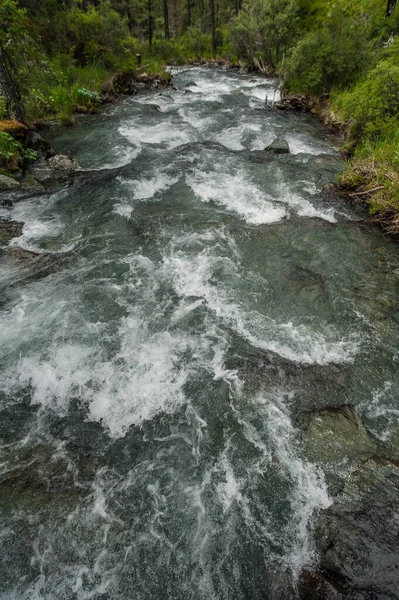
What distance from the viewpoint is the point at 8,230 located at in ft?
25.4

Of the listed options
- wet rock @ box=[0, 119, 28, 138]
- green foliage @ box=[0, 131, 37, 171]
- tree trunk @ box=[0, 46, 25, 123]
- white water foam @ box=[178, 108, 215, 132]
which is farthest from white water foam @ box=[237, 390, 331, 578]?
white water foam @ box=[178, 108, 215, 132]

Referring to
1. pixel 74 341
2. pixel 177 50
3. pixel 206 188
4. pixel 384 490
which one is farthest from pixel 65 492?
pixel 177 50

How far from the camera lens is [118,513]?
142 inches

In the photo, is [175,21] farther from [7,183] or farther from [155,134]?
[7,183]

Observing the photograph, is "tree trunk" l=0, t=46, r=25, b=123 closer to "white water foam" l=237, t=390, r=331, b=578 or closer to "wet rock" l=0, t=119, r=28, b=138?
"wet rock" l=0, t=119, r=28, b=138

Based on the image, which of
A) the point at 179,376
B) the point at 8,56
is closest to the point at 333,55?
the point at 8,56

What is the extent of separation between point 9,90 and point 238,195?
8868 mm

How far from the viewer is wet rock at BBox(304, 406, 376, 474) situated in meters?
3.94

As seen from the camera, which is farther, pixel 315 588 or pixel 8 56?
pixel 8 56

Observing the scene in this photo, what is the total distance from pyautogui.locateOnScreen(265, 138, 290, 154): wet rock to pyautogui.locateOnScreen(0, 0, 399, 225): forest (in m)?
2.11

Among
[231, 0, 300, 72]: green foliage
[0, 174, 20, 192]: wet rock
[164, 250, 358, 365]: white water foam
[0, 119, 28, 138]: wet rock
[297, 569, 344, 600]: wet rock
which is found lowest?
[297, 569, 344, 600]: wet rock

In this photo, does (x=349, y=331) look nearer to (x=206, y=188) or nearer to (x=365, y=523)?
(x=365, y=523)

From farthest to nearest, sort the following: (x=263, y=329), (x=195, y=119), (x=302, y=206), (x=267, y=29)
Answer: (x=267, y=29) → (x=195, y=119) → (x=302, y=206) → (x=263, y=329)

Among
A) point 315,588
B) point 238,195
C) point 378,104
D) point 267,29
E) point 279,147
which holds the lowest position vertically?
point 315,588
